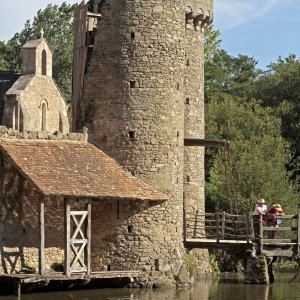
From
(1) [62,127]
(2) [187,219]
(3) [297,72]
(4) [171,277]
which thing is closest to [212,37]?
(3) [297,72]

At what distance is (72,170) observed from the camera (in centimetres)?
3494

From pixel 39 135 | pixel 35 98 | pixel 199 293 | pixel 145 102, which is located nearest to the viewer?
pixel 199 293

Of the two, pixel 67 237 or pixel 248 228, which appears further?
pixel 248 228

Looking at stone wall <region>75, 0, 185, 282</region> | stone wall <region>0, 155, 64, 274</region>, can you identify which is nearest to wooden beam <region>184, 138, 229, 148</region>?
stone wall <region>75, 0, 185, 282</region>

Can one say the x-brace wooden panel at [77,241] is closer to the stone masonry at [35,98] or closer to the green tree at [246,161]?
the stone masonry at [35,98]

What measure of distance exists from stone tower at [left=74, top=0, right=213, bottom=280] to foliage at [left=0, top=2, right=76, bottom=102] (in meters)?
34.7

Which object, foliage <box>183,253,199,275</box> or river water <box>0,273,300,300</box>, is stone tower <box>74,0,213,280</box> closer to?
river water <box>0,273,300,300</box>

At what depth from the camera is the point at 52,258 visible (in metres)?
35.2

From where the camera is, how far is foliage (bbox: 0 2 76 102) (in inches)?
2901

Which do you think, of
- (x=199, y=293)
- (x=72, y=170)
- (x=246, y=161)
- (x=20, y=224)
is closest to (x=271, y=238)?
(x=199, y=293)

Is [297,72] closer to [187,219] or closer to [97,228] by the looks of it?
[187,219]

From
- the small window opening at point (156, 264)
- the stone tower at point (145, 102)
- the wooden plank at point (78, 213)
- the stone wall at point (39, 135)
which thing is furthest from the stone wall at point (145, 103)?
the wooden plank at point (78, 213)

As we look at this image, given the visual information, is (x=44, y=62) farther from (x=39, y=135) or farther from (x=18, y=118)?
(x=39, y=135)

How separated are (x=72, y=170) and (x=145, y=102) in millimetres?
3721
